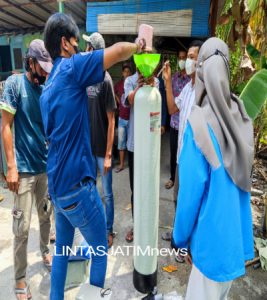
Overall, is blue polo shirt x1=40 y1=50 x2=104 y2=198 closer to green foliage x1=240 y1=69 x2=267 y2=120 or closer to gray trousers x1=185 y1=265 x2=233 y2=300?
gray trousers x1=185 y1=265 x2=233 y2=300

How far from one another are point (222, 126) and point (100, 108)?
1573mm

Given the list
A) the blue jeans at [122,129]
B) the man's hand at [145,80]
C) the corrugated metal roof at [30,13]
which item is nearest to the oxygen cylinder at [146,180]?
the man's hand at [145,80]

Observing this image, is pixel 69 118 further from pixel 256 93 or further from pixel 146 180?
pixel 256 93

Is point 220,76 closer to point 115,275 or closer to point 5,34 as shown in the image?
point 115,275

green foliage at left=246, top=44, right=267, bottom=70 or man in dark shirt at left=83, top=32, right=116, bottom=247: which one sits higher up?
green foliage at left=246, top=44, right=267, bottom=70

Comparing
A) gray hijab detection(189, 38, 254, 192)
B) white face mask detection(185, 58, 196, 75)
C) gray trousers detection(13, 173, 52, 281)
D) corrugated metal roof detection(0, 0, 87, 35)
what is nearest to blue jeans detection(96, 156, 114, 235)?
gray trousers detection(13, 173, 52, 281)

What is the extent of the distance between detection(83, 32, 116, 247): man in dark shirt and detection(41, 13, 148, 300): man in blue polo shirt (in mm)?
836

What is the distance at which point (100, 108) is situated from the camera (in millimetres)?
2732

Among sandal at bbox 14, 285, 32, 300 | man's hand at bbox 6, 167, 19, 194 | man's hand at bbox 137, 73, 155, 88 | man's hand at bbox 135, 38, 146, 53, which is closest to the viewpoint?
man's hand at bbox 135, 38, 146, 53

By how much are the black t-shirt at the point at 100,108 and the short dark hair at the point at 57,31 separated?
0.89m

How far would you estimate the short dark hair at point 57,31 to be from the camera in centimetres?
163

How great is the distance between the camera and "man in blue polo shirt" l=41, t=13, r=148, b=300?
1.50m

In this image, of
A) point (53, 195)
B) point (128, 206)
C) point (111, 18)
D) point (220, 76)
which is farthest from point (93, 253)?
point (111, 18)

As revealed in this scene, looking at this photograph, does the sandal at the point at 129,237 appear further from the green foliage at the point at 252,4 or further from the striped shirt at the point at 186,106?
the green foliage at the point at 252,4
